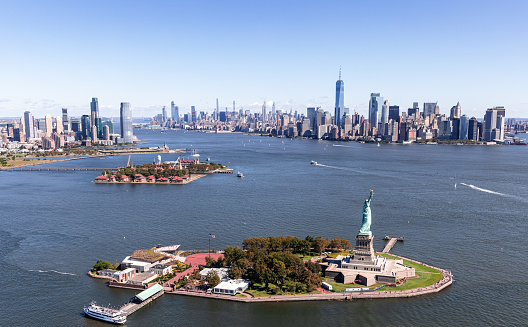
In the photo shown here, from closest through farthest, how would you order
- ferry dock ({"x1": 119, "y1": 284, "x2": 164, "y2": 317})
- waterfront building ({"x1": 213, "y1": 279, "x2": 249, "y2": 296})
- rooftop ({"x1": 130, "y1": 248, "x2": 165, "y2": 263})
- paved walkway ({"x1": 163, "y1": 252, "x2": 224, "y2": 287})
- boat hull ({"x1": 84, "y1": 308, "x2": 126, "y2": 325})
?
boat hull ({"x1": 84, "y1": 308, "x2": 126, "y2": 325}), ferry dock ({"x1": 119, "y1": 284, "x2": 164, "y2": 317}), waterfront building ({"x1": 213, "y1": 279, "x2": 249, "y2": 296}), paved walkway ({"x1": 163, "y1": 252, "x2": 224, "y2": 287}), rooftop ({"x1": 130, "y1": 248, "x2": 165, "y2": 263})

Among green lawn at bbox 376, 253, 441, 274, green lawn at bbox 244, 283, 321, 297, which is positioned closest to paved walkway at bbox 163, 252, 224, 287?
green lawn at bbox 244, 283, 321, 297

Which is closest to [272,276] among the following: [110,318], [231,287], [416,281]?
[231,287]

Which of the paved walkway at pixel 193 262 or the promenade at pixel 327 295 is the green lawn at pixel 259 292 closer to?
the promenade at pixel 327 295

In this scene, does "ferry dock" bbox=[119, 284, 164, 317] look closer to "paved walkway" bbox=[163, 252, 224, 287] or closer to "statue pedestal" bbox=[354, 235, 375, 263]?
"paved walkway" bbox=[163, 252, 224, 287]

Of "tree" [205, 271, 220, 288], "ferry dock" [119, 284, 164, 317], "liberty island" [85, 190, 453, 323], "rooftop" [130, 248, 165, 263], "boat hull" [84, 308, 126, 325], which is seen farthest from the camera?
"rooftop" [130, 248, 165, 263]

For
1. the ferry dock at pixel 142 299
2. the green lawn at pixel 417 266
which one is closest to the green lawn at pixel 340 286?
the green lawn at pixel 417 266

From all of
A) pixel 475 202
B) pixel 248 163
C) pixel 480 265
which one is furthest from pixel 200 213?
pixel 248 163
